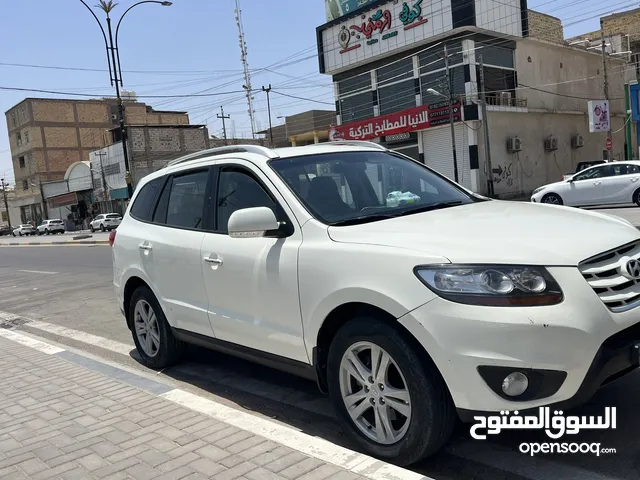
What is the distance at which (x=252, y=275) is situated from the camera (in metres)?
3.70

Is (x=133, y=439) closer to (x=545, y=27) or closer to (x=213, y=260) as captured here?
(x=213, y=260)

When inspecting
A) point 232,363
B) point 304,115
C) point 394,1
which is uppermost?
point 394,1

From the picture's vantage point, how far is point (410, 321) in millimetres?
2764

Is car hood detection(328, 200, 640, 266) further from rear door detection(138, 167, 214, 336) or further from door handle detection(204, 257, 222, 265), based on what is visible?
rear door detection(138, 167, 214, 336)

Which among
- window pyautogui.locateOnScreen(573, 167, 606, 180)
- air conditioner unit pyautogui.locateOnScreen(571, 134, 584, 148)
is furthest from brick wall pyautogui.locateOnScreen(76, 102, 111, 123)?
window pyautogui.locateOnScreen(573, 167, 606, 180)

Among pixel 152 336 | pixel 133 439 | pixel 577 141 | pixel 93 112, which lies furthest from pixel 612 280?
pixel 93 112

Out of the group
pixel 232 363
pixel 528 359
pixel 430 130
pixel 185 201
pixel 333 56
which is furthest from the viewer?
pixel 333 56

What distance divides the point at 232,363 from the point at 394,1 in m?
32.4

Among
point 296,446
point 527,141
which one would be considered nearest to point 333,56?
point 527,141

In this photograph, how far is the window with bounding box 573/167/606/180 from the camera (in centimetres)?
1684

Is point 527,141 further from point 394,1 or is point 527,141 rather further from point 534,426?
point 534,426

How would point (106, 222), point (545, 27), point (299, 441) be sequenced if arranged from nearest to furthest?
1. point (299, 441)
2. point (545, 27)
3. point (106, 222)

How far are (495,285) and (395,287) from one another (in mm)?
484

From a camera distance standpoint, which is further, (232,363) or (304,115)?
(304,115)
